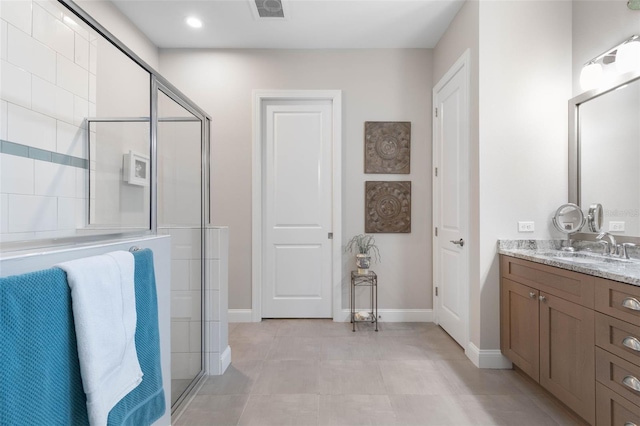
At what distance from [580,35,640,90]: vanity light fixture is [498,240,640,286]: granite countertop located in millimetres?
1095

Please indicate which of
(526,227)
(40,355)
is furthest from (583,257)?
(40,355)

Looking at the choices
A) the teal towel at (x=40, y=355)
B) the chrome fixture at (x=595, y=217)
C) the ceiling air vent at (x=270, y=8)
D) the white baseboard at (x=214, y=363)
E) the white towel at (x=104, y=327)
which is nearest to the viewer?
the teal towel at (x=40, y=355)

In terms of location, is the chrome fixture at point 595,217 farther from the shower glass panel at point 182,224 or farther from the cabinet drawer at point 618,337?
the shower glass panel at point 182,224

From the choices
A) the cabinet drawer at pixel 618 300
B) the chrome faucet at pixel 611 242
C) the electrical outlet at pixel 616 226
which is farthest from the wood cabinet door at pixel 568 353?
the electrical outlet at pixel 616 226

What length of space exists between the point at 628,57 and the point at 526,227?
116 centimetres

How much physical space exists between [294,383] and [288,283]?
1.38 m

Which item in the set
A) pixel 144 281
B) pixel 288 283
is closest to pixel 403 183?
pixel 288 283

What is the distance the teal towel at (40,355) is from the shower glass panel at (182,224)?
913mm

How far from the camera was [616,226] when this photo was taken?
2.08m

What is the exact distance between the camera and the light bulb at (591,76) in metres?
2.15

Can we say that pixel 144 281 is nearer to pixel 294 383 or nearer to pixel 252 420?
pixel 252 420

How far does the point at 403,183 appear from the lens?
11.3ft

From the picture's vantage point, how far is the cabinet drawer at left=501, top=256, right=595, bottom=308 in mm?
1642

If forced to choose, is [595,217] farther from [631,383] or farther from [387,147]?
[387,147]
